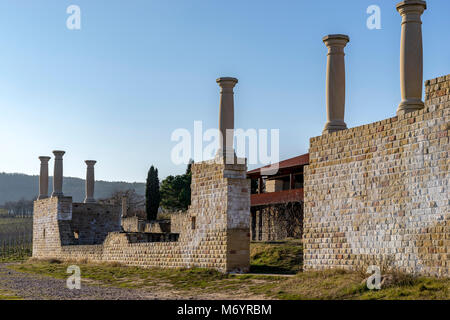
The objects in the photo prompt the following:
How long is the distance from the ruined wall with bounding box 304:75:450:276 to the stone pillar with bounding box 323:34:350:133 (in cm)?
39

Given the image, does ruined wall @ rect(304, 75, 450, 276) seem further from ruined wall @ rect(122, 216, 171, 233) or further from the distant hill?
the distant hill

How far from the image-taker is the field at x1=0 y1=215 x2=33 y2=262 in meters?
36.5

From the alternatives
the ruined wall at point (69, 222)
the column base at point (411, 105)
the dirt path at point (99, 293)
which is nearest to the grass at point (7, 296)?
the dirt path at point (99, 293)

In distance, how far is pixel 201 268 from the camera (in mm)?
15828

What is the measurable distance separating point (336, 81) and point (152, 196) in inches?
1199

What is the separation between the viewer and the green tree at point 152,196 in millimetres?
42031

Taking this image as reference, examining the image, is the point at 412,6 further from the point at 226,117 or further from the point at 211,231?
the point at 211,231

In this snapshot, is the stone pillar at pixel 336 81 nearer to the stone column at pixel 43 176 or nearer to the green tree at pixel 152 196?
the stone column at pixel 43 176

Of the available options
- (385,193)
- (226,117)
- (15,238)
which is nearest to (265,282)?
(385,193)

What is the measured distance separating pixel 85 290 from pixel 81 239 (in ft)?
51.2

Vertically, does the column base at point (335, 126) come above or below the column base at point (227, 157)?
above

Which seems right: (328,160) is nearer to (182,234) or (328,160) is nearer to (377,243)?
(377,243)

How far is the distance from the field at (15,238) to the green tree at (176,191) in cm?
1059

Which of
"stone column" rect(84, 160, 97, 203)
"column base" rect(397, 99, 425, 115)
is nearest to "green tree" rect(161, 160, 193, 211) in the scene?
"stone column" rect(84, 160, 97, 203)
